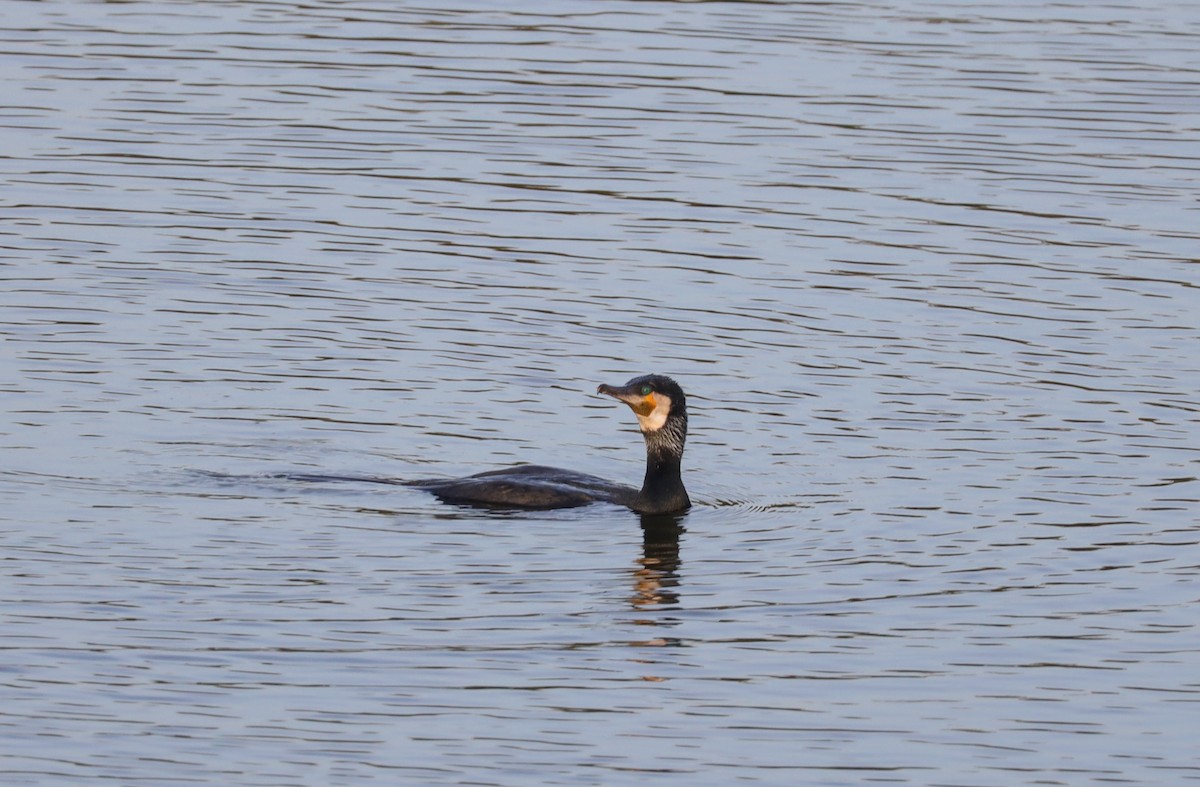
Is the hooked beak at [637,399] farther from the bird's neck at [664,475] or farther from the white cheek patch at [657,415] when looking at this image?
the bird's neck at [664,475]

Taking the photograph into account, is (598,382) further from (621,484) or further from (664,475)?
(664,475)

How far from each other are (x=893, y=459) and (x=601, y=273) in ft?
16.5

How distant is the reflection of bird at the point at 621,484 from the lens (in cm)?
1509

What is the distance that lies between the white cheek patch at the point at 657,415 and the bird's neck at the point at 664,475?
45mm

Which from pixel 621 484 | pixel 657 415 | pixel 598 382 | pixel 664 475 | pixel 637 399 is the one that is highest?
pixel 637 399

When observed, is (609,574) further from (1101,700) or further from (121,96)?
(121,96)

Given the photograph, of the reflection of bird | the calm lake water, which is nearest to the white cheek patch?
the reflection of bird

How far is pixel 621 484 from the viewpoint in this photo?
16.0 meters

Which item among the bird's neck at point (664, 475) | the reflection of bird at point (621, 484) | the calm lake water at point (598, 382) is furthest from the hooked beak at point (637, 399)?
the calm lake water at point (598, 382)

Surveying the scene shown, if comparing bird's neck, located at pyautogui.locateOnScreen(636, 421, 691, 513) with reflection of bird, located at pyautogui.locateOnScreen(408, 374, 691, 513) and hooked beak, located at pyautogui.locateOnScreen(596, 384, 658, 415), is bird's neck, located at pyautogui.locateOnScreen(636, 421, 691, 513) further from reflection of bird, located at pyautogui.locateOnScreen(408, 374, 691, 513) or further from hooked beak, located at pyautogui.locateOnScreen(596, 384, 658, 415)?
hooked beak, located at pyautogui.locateOnScreen(596, 384, 658, 415)

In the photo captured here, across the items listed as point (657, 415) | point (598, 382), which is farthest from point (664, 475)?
point (598, 382)

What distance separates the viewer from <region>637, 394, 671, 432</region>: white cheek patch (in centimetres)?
1567

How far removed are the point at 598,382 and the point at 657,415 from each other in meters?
2.22

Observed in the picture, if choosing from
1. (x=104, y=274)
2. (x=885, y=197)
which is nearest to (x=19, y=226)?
(x=104, y=274)
